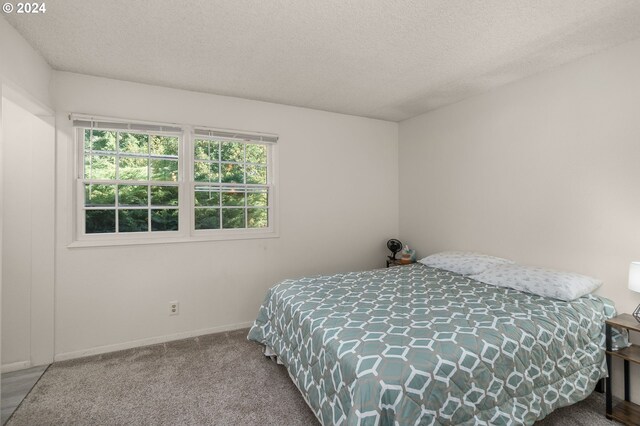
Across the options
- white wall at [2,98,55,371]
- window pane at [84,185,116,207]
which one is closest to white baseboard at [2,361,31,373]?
white wall at [2,98,55,371]

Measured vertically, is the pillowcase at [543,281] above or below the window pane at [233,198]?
below

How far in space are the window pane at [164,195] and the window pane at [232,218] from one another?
0.53 m

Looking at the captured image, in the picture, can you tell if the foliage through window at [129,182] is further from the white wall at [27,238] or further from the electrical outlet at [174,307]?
the electrical outlet at [174,307]

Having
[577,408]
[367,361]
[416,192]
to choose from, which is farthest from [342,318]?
[416,192]

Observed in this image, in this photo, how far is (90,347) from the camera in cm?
280

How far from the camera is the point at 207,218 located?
3.35m

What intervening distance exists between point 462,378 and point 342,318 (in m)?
0.73

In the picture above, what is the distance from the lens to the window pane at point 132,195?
300 centimetres

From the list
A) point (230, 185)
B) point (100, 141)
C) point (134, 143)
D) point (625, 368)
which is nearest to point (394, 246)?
point (230, 185)

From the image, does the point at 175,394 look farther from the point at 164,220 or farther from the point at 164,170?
the point at 164,170

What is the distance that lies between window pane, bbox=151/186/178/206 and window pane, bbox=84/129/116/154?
0.53 metres

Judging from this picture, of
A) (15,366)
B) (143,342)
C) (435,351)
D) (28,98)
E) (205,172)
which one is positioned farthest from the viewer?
(205,172)

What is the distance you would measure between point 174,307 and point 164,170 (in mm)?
1424

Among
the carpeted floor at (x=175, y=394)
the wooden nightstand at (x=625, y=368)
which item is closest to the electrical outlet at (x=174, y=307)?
the carpeted floor at (x=175, y=394)
